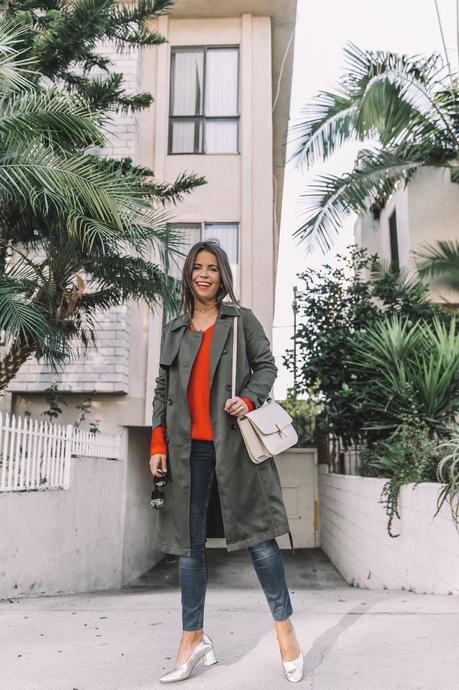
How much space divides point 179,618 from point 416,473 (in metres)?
2.92

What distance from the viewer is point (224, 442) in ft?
9.40

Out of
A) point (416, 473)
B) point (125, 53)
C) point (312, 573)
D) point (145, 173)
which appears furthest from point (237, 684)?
point (125, 53)

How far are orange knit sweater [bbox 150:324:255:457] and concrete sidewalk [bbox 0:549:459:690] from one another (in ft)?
3.42

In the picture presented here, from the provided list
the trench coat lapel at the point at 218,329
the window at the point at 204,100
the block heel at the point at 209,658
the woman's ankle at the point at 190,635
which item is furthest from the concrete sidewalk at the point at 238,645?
the window at the point at 204,100

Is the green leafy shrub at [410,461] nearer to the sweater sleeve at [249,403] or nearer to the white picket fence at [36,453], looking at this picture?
the sweater sleeve at [249,403]

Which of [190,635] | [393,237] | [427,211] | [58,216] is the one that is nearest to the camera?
[190,635]

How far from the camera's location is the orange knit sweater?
295 cm

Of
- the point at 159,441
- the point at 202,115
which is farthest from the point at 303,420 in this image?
the point at 159,441

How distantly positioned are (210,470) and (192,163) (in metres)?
9.34

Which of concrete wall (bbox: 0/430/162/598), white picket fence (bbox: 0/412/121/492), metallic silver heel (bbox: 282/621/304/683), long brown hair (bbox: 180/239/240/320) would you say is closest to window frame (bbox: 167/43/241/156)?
concrete wall (bbox: 0/430/162/598)

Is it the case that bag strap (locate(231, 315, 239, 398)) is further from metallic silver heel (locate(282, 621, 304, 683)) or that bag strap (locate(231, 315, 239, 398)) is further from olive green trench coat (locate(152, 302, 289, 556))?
metallic silver heel (locate(282, 621, 304, 683))

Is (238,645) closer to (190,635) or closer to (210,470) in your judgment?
(190,635)

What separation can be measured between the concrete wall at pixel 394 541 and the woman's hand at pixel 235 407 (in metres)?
2.79

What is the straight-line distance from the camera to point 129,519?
10.7m
